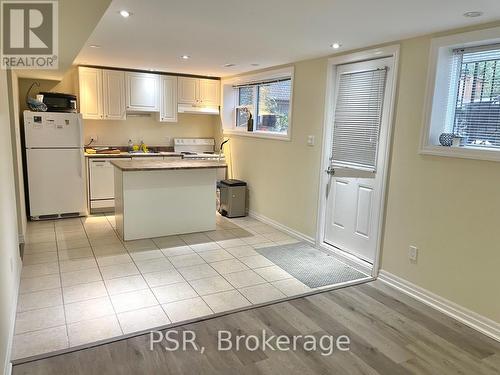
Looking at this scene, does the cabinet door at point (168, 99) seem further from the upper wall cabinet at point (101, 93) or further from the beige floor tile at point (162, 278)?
the beige floor tile at point (162, 278)

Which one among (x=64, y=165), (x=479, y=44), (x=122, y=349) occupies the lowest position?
(x=122, y=349)

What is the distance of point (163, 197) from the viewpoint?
4.59 meters

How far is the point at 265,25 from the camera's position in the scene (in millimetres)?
2939

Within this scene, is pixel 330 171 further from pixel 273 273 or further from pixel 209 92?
pixel 209 92

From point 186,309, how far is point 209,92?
451 cm

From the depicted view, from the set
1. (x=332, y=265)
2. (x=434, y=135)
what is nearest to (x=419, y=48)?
(x=434, y=135)

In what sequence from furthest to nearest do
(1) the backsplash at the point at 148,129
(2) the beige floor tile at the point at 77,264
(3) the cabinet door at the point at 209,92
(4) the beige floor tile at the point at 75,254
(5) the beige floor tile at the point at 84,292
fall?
(3) the cabinet door at the point at 209,92, (1) the backsplash at the point at 148,129, (4) the beige floor tile at the point at 75,254, (2) the beige floor tile at the point at 77,264, (5) the beige floor tile at the point at 84,292

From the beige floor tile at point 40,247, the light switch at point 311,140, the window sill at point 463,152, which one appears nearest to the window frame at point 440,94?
the window sill at point 463,152

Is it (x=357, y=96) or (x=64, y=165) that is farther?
(x=64, y=165)

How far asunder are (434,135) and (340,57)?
139 centimetres

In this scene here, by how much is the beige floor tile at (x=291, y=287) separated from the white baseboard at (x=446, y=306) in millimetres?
796

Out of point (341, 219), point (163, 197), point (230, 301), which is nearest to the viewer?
point (230, 301)

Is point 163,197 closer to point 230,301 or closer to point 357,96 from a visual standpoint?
point 230,301

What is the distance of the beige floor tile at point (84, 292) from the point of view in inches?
119
